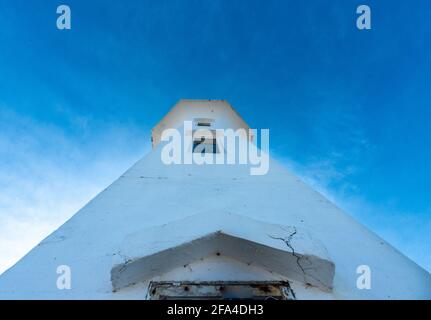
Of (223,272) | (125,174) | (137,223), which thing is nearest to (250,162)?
(125,174)

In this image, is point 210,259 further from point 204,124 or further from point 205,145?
point 204,124

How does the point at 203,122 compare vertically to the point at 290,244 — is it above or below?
above

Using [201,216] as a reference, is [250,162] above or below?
above

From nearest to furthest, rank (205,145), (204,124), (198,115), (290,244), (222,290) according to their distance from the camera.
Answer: (222,290) → (290,244) → (205,145) → (204,124) → (198,115)

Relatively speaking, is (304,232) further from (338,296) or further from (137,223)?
(137,223)

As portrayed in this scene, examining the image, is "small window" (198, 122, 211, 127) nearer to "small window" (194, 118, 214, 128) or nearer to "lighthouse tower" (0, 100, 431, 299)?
"small window" (194, 118, 214, 128)

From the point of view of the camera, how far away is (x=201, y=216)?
9.41 feet

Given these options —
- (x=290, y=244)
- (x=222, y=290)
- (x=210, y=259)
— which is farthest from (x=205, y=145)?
(x=222, y=290)

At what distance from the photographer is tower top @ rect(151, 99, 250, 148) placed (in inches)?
393

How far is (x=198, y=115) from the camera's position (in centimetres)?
1014

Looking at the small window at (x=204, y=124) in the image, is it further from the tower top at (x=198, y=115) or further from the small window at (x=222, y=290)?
the small window at (x=222, y=290)

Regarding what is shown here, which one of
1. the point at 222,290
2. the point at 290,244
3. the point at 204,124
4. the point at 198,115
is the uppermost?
the point at 198,115

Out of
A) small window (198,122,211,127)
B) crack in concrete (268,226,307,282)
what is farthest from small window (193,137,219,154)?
crack in concrete (268,226,307,282)
